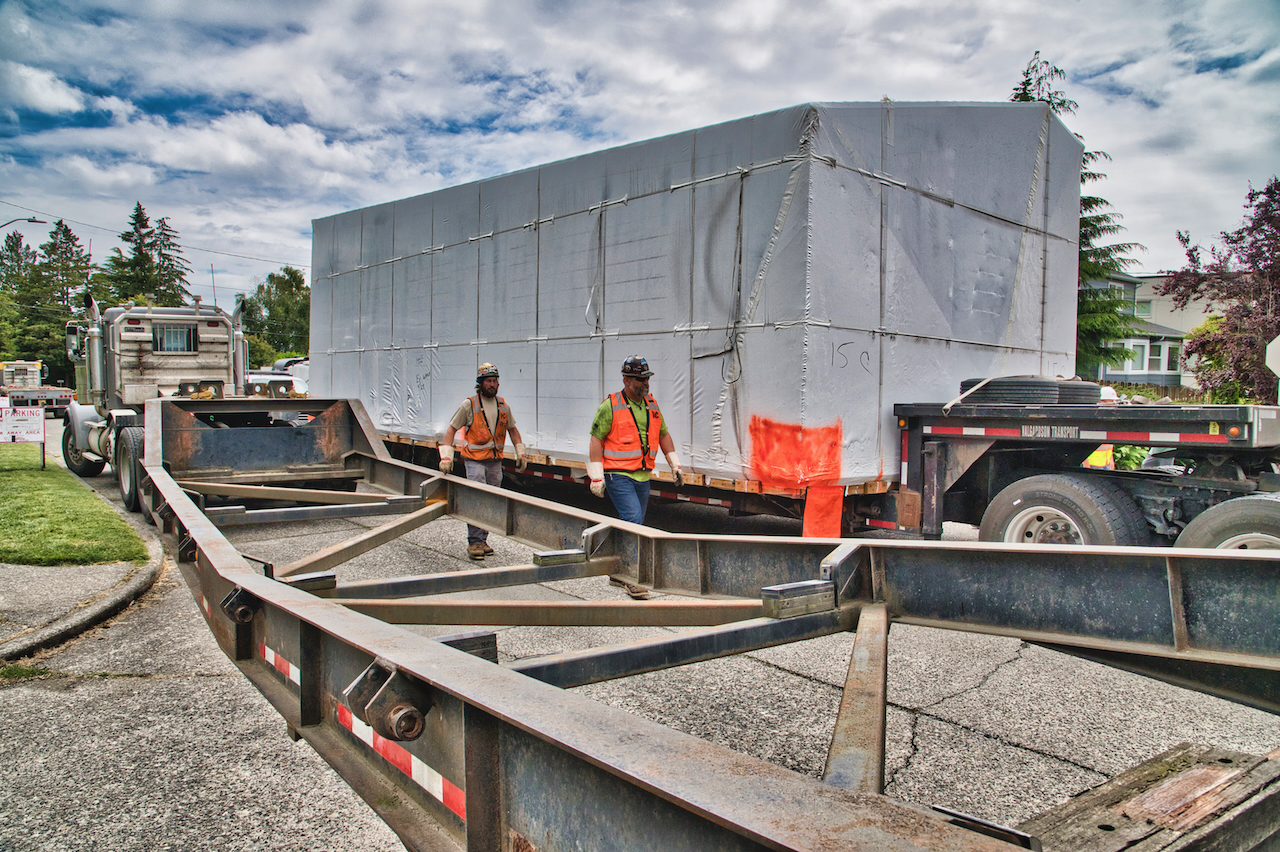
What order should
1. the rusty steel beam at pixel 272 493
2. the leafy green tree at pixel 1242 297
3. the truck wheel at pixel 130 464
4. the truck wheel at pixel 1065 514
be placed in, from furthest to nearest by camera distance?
1. the leafy green tree at pixel 1242 297
2. the truck wheel at pixel 130 464
3. the rusty steel beam at pixel 272 493
4. the truck wheel at pixel 1065 514

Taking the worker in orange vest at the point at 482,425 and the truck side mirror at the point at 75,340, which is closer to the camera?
the worker in orange vest at the point at 482,425

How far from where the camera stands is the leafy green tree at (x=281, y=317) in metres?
74.4

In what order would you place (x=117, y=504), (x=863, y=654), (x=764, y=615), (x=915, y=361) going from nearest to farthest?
(x=863, y=654)
(x=764, y=615)
(x=915, y=361)
(x=117, y=504)

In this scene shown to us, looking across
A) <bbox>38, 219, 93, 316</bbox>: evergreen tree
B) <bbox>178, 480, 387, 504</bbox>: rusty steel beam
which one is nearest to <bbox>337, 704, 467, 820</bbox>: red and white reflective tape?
<bbox>178, 480, 387, 504</bbox>: rusty steel beam

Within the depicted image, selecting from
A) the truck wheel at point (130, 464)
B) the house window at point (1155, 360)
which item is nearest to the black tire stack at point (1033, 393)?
the truck wheel at point (130, 464)

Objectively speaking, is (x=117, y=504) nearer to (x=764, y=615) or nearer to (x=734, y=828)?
(x=764, y=615)

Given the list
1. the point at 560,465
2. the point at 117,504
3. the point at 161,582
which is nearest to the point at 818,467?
the point at 560,465

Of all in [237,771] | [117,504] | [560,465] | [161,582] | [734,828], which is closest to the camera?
[734,828]

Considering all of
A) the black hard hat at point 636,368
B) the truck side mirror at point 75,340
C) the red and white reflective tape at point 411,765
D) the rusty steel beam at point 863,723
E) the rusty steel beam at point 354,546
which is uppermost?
the truck side mirror at point 75,340

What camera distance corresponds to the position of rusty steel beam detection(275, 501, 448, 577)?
416 centimetres

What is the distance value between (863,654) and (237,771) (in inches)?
103

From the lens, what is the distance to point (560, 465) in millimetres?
9242

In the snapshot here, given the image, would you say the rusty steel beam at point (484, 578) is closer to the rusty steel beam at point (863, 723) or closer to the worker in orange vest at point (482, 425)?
the rusty steel beam at point (863, 723)

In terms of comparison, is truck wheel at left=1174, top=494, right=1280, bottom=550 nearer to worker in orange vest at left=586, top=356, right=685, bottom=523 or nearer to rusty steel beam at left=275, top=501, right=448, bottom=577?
worker in orange vest at left=586, top=356, right=685, bottom=523
